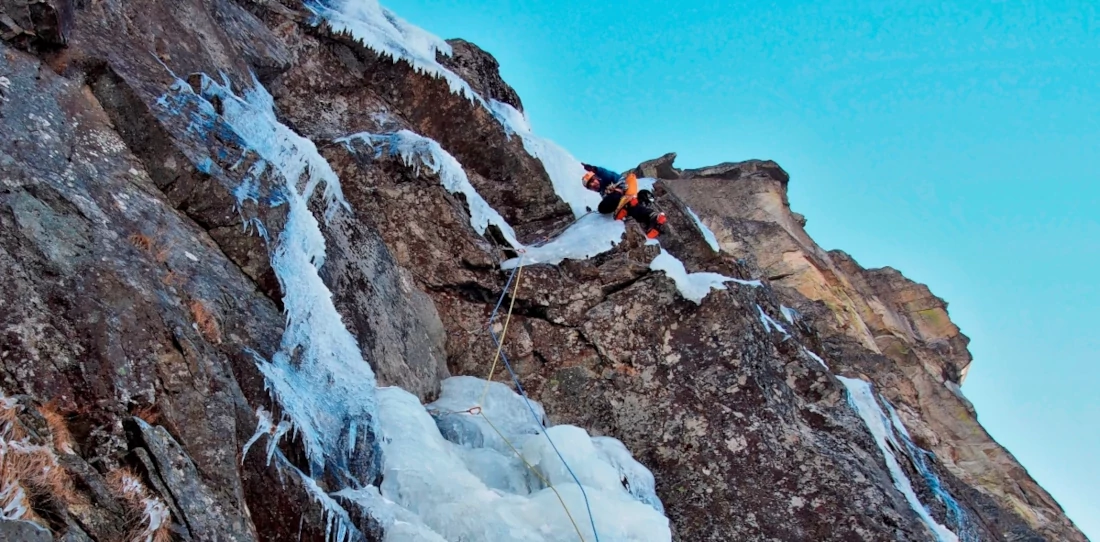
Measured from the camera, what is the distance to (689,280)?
9.51m

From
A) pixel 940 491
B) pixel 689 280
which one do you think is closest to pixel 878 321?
pixel 940 491

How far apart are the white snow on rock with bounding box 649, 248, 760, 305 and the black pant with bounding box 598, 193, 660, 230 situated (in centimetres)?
106

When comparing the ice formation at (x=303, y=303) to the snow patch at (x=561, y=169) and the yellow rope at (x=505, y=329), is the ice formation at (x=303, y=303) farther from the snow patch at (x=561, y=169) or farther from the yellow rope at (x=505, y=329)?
the snow patch at (x=561, y=169)

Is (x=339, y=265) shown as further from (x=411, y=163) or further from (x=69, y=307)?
(x=69, y=307)

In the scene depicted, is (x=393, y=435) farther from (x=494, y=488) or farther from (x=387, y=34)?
(x=387, y=34)

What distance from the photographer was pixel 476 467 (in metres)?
6.62

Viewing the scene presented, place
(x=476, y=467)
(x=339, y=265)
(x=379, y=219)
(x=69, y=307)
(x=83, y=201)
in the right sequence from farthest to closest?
(x=379, y=219), (x=339, y=265), (x=476, y=467), (x=83, y=201), (x=69, y=307)

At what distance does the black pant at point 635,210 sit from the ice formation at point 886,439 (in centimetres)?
322

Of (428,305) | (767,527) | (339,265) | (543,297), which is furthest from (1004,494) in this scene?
(339,265)

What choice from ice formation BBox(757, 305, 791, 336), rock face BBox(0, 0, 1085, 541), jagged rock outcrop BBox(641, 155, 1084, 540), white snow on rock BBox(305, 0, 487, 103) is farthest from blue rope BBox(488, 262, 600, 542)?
jagged rock outcrop BBox(641, 155, 1084, 540)

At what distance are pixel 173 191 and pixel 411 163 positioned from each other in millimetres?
3691

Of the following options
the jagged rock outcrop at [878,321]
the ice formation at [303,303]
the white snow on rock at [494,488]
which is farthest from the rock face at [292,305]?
the jagged rock outcrop at [878,321]

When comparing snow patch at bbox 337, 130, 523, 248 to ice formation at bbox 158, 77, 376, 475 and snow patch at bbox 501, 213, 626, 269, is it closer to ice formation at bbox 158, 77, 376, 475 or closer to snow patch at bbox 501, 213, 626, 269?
snow patch at bbox 501, 213, 626, 269

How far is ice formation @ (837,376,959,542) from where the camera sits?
313 inches
